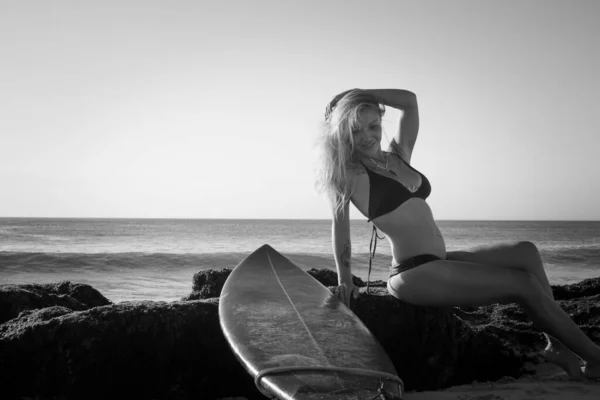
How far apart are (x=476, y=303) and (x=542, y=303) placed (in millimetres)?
355

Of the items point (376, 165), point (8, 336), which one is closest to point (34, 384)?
point (8, 336)

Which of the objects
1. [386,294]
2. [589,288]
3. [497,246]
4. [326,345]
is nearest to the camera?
[326,345]

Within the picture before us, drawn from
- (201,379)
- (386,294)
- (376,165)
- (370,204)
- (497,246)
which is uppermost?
(376,165)

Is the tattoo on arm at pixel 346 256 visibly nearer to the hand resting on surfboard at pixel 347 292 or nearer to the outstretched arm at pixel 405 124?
the hand resting on surfboard at pixel 347 292

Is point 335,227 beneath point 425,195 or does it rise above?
beneath

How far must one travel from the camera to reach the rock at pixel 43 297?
13.2 feet

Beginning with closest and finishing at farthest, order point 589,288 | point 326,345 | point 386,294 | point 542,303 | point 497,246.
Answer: point 326,345
point 542,303
point 497,246
point 386,294
point 589,288

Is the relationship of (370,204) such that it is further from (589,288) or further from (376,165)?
(589,288)

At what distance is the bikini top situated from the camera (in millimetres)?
3051

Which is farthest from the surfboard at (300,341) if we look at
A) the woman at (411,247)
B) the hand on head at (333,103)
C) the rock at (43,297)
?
the rock at (43,297)

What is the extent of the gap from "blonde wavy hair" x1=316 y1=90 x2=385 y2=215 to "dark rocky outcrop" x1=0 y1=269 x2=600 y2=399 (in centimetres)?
72

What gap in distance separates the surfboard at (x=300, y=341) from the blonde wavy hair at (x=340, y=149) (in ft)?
2.19

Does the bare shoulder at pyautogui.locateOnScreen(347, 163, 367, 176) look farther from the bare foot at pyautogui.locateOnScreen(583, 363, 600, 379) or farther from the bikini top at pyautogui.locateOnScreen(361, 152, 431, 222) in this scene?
the bare foot at pyautogui.locateOnScreen(583, 363, 600, 379)

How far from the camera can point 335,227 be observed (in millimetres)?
3227
